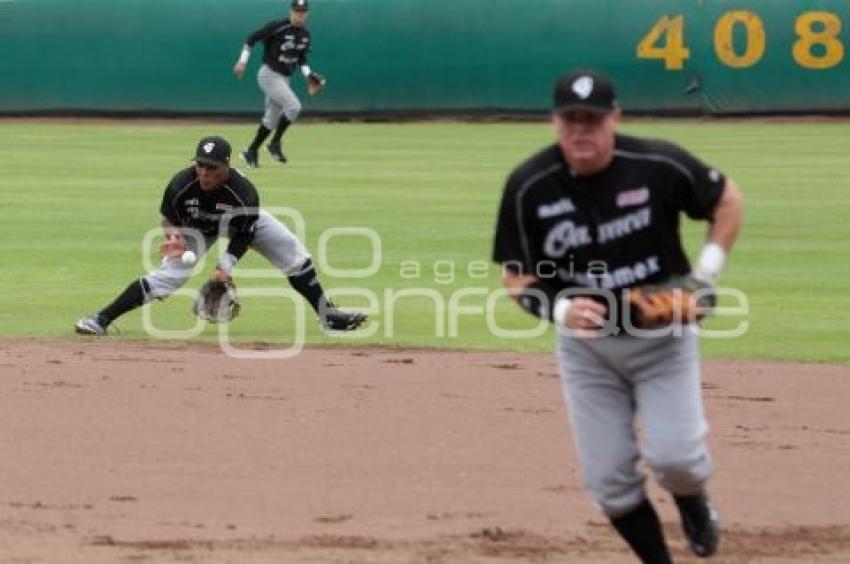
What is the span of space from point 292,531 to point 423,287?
7.74m

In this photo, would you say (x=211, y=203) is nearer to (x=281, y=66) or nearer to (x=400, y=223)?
(x=400, y=223)

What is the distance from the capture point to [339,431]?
32.0 feet

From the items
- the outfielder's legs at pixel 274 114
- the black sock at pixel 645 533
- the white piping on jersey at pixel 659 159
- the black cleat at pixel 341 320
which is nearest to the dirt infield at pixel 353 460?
the black sock at pixel 645 533

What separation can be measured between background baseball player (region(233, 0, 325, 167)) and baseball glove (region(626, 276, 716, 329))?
2104 cm

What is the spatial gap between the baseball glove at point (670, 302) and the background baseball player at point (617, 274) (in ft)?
0.14

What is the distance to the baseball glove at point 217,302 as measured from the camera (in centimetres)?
1290

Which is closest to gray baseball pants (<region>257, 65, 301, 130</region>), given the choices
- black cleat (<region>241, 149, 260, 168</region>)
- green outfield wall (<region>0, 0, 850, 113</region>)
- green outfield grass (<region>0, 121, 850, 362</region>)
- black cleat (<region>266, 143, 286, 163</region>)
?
black cleat (<region>266, 143, 286, 163</region>)

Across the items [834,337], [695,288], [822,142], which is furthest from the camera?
[822,142]

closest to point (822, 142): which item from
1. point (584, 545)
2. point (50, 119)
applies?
point (50, 119)

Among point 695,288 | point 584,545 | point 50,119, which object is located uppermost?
point 695,288

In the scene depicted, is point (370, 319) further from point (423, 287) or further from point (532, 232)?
point (532, 232)

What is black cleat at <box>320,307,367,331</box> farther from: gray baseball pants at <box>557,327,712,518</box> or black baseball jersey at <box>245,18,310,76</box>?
black baseball jersey at <box>245,18,310,76</box>

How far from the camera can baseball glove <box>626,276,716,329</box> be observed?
21.2 feet

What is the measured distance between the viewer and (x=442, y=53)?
36.4 metres
